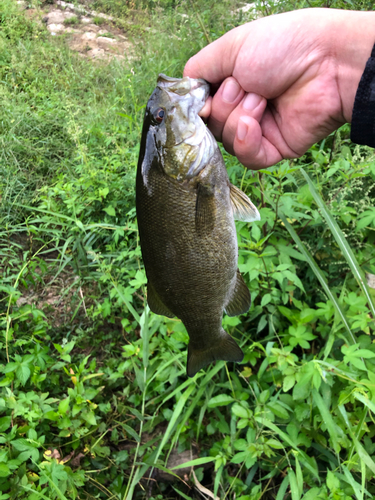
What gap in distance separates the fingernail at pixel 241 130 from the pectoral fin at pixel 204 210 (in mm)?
394

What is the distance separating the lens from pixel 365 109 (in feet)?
4.50

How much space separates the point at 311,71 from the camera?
1.64 meters

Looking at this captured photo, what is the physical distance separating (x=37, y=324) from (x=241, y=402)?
77.3 inches

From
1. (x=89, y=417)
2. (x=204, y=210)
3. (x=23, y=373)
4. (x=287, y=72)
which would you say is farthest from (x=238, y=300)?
(x=23, y=373)

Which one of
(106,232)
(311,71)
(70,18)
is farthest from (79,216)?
(70,18)

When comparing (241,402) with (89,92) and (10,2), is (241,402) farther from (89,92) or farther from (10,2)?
(10,2)

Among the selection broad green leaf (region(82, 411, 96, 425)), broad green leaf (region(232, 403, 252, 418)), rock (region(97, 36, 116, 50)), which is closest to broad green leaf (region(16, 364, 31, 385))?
broad green leaf (region(82, 411, 96, 425))

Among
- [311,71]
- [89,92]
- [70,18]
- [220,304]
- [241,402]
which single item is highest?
[70,18]

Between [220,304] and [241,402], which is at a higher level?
[220,304]

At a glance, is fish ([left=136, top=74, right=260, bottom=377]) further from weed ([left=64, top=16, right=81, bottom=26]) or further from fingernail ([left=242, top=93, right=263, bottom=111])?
weed ([left=64, top=16, right=81, bottom=26])

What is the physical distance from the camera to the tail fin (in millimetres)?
1729

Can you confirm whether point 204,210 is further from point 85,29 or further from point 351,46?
point 85,29

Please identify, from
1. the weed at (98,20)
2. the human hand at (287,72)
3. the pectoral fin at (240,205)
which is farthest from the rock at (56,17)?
the pectoral fin at (240,205)

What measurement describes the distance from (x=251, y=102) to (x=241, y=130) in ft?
0.65
